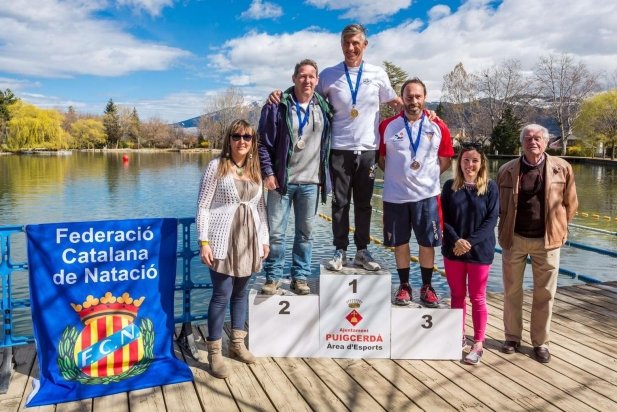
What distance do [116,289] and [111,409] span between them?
824mm

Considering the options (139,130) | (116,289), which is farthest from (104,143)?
(116,289)

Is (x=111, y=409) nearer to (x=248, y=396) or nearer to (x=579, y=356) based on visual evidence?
(x=248, y=396)

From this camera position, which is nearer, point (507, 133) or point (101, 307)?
point (101, 307)

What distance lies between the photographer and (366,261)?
4082 mm

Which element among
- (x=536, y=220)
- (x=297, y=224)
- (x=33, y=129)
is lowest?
(x=297, y=224)

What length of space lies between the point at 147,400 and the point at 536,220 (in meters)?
3.20

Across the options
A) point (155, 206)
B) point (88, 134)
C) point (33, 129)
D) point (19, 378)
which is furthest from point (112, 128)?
point (19, 378)

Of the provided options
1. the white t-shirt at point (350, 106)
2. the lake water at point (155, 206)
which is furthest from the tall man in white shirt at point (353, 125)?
the lake water at point (155, 206)

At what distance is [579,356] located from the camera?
395cm

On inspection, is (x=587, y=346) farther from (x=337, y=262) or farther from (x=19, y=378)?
(x=19, y=378)

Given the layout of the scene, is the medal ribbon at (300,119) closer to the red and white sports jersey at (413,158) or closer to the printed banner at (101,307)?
the red and white sports jersey at (413,158)

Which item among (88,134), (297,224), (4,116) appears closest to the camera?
(297,224)

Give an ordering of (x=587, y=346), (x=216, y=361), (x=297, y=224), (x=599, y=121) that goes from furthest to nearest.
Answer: (x=599, y=121)
(x=587, y=346)
(x=297, y=224)
(x=216, y=361)

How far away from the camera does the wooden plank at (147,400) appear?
3008mm
